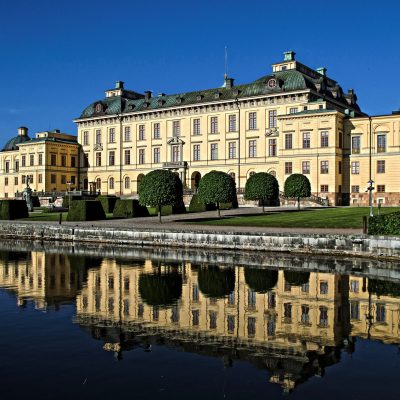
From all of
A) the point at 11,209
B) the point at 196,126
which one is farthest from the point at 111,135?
the point at 11,209

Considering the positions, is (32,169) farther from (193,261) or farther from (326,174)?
(193,261)

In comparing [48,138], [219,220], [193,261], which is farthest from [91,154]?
[193,261]

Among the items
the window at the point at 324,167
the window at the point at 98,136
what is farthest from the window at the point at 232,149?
the window at the point at 98,136

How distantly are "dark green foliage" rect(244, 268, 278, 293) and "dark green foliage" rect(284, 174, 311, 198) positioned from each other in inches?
949

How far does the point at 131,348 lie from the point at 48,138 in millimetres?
68058

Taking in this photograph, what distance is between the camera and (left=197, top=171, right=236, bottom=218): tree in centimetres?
3750

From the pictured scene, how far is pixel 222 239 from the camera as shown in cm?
2591

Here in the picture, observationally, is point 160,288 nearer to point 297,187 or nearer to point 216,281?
point 216,281

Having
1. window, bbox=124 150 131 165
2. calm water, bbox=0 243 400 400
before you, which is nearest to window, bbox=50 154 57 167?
window, bbox=124 150 131 165

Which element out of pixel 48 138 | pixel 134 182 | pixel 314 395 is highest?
pixel 48 138

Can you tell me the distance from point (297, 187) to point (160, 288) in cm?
2873

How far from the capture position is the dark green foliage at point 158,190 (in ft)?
114

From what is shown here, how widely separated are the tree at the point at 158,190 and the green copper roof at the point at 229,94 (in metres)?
25.9

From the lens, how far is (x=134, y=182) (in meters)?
70.0
